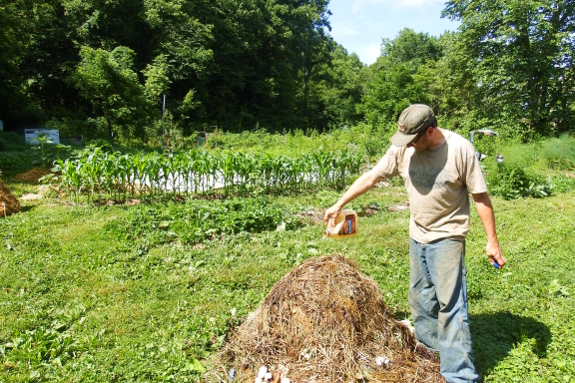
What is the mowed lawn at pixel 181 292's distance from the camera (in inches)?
133

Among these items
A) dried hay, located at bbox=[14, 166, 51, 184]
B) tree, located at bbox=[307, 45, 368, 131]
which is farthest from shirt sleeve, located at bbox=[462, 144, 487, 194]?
tree, located at bbox=[307, 45, 368, 131]

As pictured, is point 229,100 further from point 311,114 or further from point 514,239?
point 514,239

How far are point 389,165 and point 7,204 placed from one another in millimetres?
7011

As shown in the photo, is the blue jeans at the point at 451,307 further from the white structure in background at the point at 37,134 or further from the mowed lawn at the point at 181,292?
the white structure in background at the point at 37,134

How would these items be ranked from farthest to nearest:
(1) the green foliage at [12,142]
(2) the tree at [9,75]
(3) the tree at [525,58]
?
(3) the tree at [525,58]
(2) the tree at [9,75]
(1) the green foliage at [12,142]

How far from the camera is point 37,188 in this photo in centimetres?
912

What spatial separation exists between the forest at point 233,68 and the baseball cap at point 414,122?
1713 cm

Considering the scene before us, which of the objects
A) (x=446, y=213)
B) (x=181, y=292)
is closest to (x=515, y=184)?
(x=446, y=213)

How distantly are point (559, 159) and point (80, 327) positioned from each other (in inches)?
749

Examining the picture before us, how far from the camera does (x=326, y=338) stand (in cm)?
300

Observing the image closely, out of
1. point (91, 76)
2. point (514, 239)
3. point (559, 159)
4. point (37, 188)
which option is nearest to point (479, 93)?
point (559, 159)

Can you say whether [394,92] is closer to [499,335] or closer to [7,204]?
[7,204]

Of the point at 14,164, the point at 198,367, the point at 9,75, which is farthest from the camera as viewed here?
the point at 9,75

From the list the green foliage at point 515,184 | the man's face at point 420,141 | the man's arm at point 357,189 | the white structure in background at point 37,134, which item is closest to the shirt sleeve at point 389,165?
the man's arm at point 357,189
